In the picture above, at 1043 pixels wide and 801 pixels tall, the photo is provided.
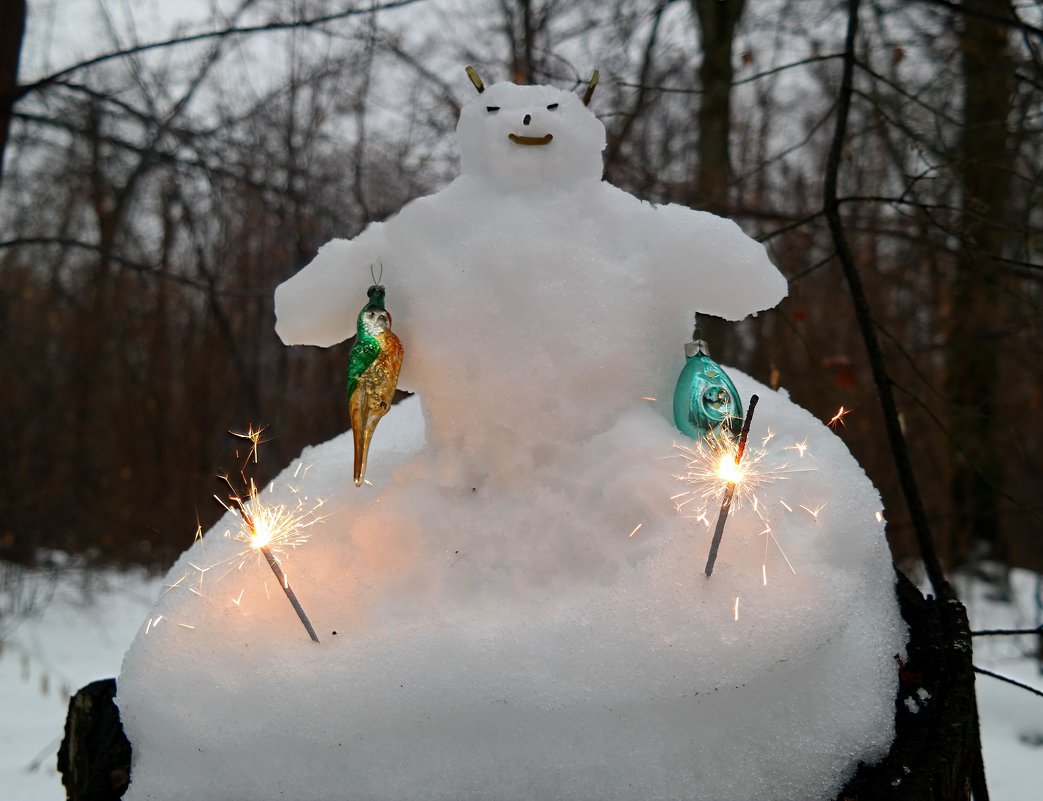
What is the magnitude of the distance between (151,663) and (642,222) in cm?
104

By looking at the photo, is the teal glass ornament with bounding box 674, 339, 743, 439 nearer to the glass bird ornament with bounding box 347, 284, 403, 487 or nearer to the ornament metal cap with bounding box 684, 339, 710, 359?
the ornament metal cap with bounding box 684, 339, 710, 359

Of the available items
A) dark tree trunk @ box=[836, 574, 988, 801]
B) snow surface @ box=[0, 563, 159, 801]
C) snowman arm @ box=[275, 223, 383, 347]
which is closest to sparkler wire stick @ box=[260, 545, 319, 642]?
snowman arm @ box=[275, 223, 383, 347]

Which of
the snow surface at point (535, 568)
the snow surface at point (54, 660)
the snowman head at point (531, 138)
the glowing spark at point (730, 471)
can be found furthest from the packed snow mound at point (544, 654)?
the snow surface at point (54, 660)

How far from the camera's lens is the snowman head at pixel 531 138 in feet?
4.34

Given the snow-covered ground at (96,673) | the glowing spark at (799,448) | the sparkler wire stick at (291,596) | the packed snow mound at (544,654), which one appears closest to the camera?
the packed snow mound at (544,654)

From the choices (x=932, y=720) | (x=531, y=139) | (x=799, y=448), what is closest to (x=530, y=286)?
(x=531, y=139)

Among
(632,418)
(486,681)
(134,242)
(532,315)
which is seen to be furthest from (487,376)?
(134,242)

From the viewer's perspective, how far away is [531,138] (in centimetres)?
132

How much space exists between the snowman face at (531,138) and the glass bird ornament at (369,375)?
345mm

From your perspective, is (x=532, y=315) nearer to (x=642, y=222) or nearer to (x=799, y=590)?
(x=642, y=222)

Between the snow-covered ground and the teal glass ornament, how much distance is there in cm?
191

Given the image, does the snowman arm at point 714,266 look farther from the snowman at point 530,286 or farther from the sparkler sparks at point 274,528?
the sparkler sparks at point 274,528

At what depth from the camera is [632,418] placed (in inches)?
50.8

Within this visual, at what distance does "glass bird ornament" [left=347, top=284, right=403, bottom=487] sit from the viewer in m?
1.23
